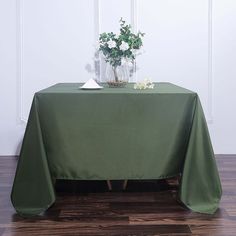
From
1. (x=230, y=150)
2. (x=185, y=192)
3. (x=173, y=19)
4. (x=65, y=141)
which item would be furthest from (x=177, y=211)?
(x=173, y=19)

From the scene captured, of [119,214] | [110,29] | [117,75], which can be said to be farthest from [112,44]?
[119,214]

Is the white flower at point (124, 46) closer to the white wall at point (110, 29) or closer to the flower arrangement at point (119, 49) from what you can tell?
the flower arrangement at point (119, 49)

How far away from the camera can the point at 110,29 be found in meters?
3.74

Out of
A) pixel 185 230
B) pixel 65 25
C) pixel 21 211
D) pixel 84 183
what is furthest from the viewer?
pixel 65 25

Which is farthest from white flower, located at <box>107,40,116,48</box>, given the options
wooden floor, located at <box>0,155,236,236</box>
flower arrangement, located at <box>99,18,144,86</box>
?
wooden floor, located at <box>0,155,236,236</box>

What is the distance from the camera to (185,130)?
2328mm

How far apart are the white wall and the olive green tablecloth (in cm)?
151

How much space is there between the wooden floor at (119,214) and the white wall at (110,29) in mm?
1206

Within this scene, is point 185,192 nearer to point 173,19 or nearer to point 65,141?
point 65,141

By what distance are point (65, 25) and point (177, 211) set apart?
2138mm

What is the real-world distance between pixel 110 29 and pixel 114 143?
1.72 meters

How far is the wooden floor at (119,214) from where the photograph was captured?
6.63 ft

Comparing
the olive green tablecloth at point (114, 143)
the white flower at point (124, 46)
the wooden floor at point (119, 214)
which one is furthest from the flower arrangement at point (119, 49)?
the wooden floor at point (119, 214)

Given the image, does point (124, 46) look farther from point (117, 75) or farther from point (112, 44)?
point (117, 75)
